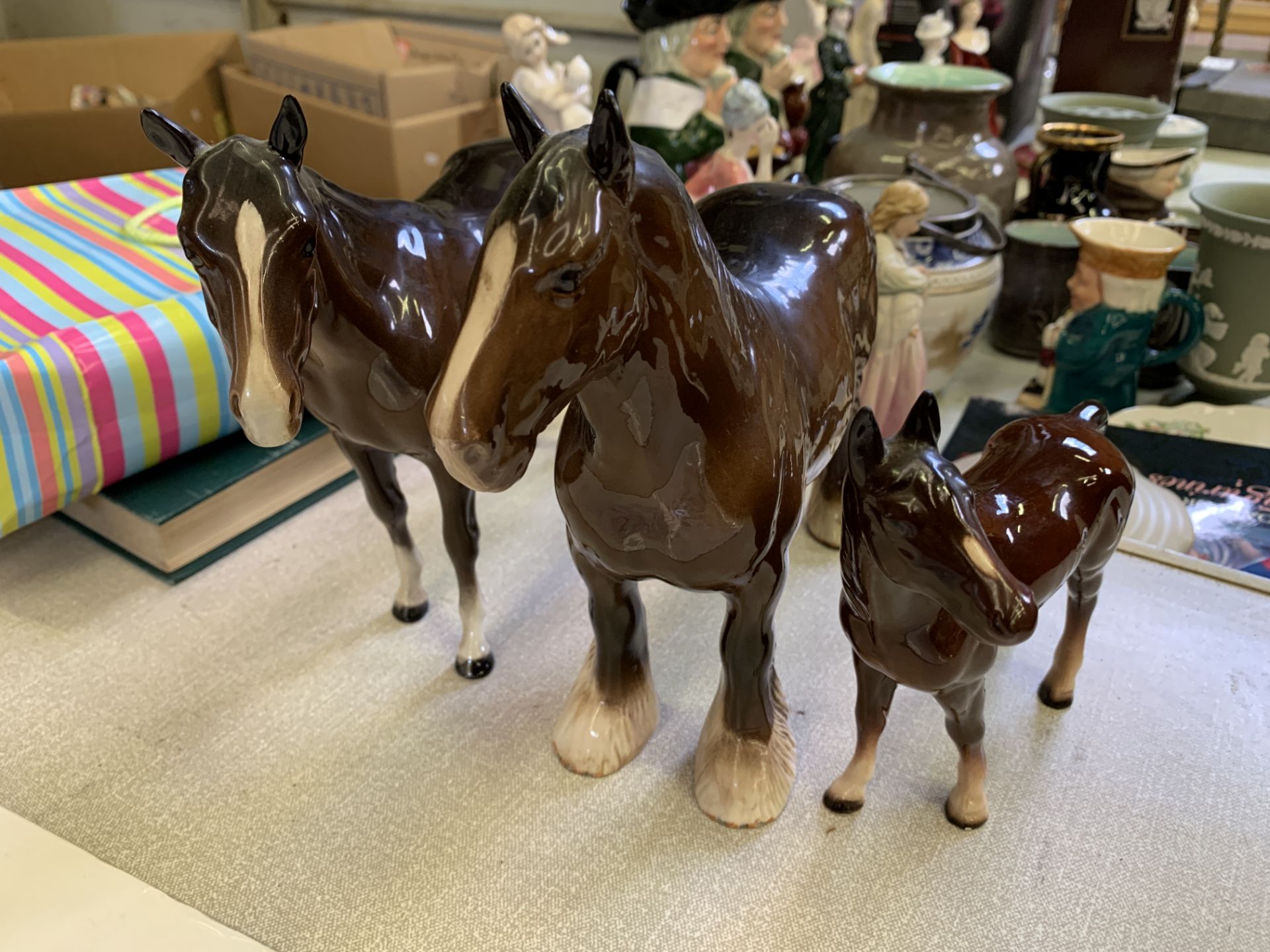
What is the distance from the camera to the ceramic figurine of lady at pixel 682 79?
1.46m

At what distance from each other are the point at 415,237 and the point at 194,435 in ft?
1.66

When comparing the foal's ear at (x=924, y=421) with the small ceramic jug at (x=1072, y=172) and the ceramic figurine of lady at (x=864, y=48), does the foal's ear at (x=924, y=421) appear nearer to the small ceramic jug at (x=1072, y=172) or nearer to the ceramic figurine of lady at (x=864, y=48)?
the small ceramic jug at (x=1072, y=172)

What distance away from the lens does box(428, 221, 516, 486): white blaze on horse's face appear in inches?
18.8

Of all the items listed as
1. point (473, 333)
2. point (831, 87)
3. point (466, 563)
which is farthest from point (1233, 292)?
point (473, 333)

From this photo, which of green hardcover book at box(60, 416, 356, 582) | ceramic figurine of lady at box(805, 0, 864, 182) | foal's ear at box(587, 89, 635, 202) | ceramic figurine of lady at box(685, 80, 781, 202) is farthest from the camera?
ceramic figurine of lady at box(805, 0, 864, 182)

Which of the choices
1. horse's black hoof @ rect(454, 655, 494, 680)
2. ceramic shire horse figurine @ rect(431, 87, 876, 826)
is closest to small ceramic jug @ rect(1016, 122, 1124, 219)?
ceramic shire horse figurine @ rect(431, 87, 876, 826)

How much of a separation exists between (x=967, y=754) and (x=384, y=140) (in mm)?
1233

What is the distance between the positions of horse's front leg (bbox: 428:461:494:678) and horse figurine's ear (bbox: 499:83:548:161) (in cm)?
37

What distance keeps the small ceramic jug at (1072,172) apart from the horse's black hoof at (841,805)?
3.39ft

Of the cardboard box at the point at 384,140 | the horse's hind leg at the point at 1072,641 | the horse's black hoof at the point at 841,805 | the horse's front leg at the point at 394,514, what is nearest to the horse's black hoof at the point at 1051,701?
the horse's hind leg at the point at 1072,641

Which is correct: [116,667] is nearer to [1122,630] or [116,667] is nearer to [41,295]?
[41,295]

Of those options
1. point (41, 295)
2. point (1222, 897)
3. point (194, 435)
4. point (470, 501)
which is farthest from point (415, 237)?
point (1222, 897)

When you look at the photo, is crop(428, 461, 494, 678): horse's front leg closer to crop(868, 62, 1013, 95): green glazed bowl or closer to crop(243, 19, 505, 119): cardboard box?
crop(243, 19, 505, 119): cardboard box

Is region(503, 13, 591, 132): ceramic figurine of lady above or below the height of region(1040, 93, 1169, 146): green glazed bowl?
above
